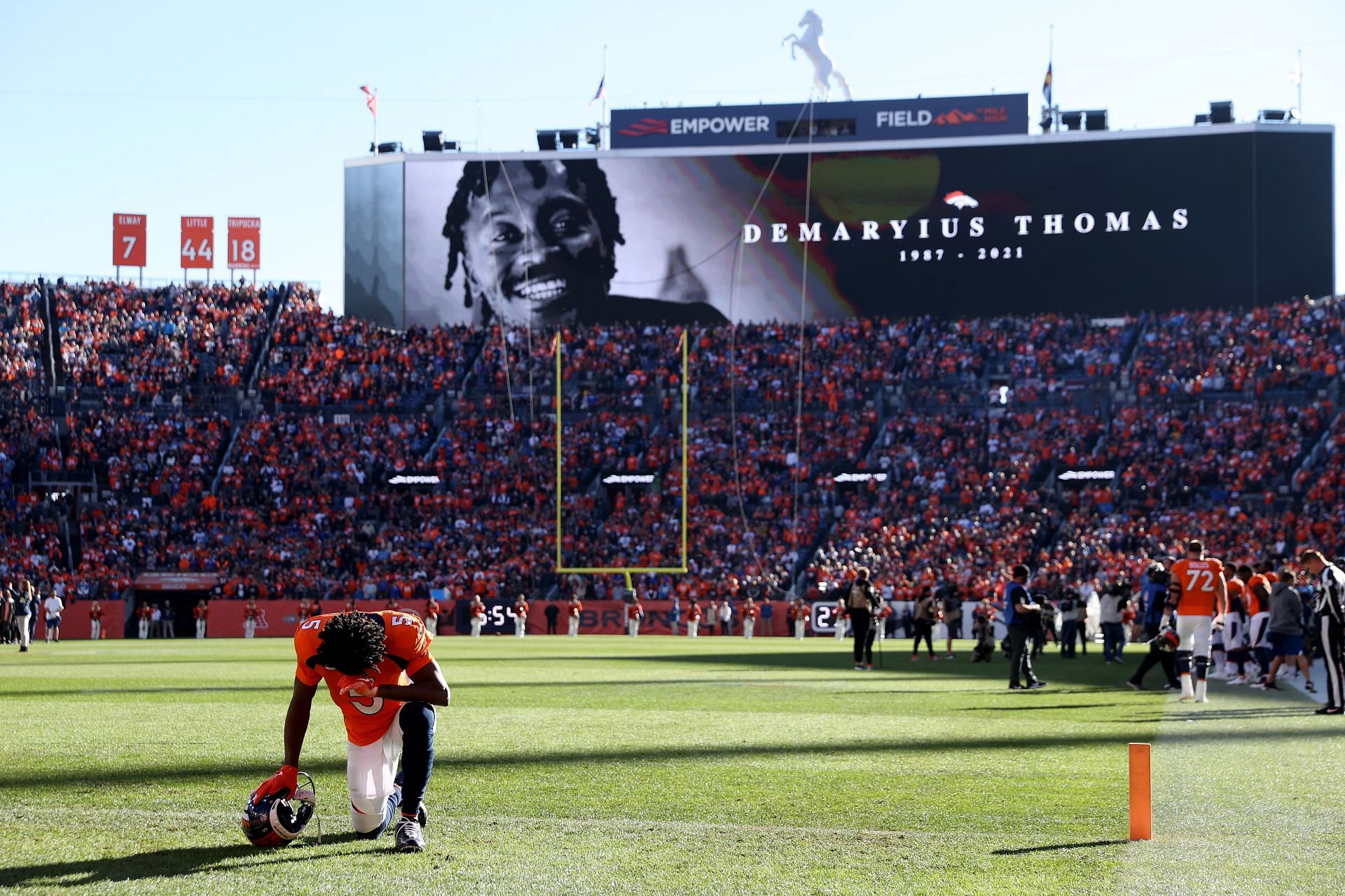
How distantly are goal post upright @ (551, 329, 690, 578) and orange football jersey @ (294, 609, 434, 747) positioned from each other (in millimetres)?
40070

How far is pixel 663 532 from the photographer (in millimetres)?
49656

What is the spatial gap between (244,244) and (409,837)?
61.7m

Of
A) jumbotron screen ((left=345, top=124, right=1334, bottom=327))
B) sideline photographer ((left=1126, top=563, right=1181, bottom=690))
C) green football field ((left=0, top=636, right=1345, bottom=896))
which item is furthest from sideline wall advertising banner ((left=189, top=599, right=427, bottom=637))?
sideline photographer ((left=1126, top=563, right=1181, bottom=690))

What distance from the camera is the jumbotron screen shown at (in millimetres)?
56125

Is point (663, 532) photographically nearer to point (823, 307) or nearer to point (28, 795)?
point (823, 307)

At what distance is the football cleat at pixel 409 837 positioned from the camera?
745cm

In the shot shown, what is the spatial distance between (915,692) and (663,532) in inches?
1181

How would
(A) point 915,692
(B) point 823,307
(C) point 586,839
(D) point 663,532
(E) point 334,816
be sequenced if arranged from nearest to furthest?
(C) point 586,839 < (E) point 334,816 < (A) point 915,692 < (D) point 663,532 < (B) point 823,307

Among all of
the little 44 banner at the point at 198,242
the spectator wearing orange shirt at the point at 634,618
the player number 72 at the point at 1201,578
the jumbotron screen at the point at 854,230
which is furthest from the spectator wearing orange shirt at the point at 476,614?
the player number 72 at the point at 1201,578

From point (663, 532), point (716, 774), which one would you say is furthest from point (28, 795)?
point (663, 532)

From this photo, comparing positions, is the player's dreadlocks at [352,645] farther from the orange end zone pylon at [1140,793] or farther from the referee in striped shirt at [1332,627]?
the referee in striped shirt at [1332,627]

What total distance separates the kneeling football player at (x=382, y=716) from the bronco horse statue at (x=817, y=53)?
2224 inches

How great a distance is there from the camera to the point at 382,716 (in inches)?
297

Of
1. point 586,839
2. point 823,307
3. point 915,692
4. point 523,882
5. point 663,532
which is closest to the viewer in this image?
point 523,882
